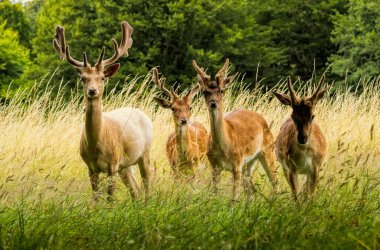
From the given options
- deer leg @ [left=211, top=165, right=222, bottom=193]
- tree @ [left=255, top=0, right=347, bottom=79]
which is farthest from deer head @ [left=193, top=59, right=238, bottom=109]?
tree @ [left=255, top=0, right=347, bottom=79]

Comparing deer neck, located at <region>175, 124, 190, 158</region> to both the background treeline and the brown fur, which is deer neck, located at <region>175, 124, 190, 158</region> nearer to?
the brown fur

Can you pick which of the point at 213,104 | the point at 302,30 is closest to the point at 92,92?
the point at 213,104

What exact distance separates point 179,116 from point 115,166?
2.06m

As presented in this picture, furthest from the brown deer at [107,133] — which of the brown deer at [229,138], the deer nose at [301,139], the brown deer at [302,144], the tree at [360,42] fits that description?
the tree at [360,42]

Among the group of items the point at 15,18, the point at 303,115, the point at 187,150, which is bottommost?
the point at 15,18

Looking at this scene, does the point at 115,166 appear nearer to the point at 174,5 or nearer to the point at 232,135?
the point at 232,135

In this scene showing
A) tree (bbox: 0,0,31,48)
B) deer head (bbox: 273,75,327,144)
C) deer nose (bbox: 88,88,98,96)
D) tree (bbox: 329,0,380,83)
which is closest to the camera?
deer head (bbox: 273,75,327,144)

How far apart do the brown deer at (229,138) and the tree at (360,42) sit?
55.8ft

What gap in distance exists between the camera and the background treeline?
27656mm

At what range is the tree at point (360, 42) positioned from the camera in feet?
86.9

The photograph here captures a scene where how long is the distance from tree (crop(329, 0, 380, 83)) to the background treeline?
0.03m

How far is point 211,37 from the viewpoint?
3048 centimetres

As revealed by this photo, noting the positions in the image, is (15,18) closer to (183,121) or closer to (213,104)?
(183,121)

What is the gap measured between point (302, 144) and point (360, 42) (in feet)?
66.0
